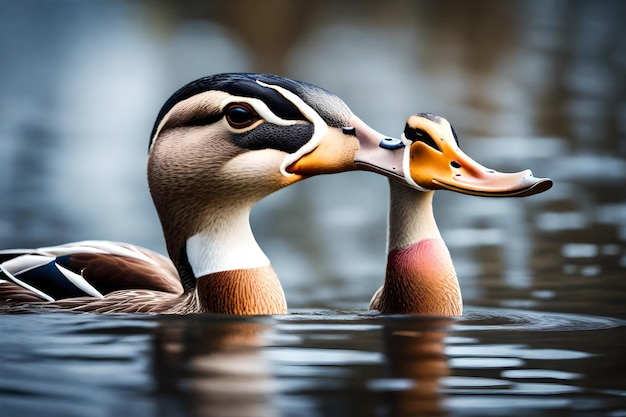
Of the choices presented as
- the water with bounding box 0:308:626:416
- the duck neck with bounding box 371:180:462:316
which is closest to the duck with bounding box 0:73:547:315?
the water with bounding box 0:308:626:416

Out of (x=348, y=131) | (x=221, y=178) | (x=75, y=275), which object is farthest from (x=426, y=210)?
(x=75, y=275)

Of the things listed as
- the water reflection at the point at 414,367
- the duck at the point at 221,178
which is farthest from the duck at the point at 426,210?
the water reflection at the point at 414,367

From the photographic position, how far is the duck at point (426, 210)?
21.9 ft

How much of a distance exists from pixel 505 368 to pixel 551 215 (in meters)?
6.48

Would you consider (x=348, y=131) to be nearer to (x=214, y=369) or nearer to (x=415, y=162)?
(x=415, y=162)

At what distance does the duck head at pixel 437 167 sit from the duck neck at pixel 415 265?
0.59 m

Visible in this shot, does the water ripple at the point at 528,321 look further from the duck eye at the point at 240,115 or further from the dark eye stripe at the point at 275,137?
the duck eye at the point at 240,115

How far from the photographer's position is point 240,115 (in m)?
6.59

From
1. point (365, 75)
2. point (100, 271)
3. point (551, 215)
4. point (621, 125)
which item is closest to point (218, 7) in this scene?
point (365, 75)

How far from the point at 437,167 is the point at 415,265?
727 millimetres

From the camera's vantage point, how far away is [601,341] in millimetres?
6402

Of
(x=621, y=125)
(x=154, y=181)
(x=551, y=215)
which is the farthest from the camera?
(x=621, y=125)

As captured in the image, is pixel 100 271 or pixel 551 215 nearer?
pixel 100 271

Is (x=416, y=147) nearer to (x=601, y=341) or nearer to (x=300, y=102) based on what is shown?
(x=300, y=102)
